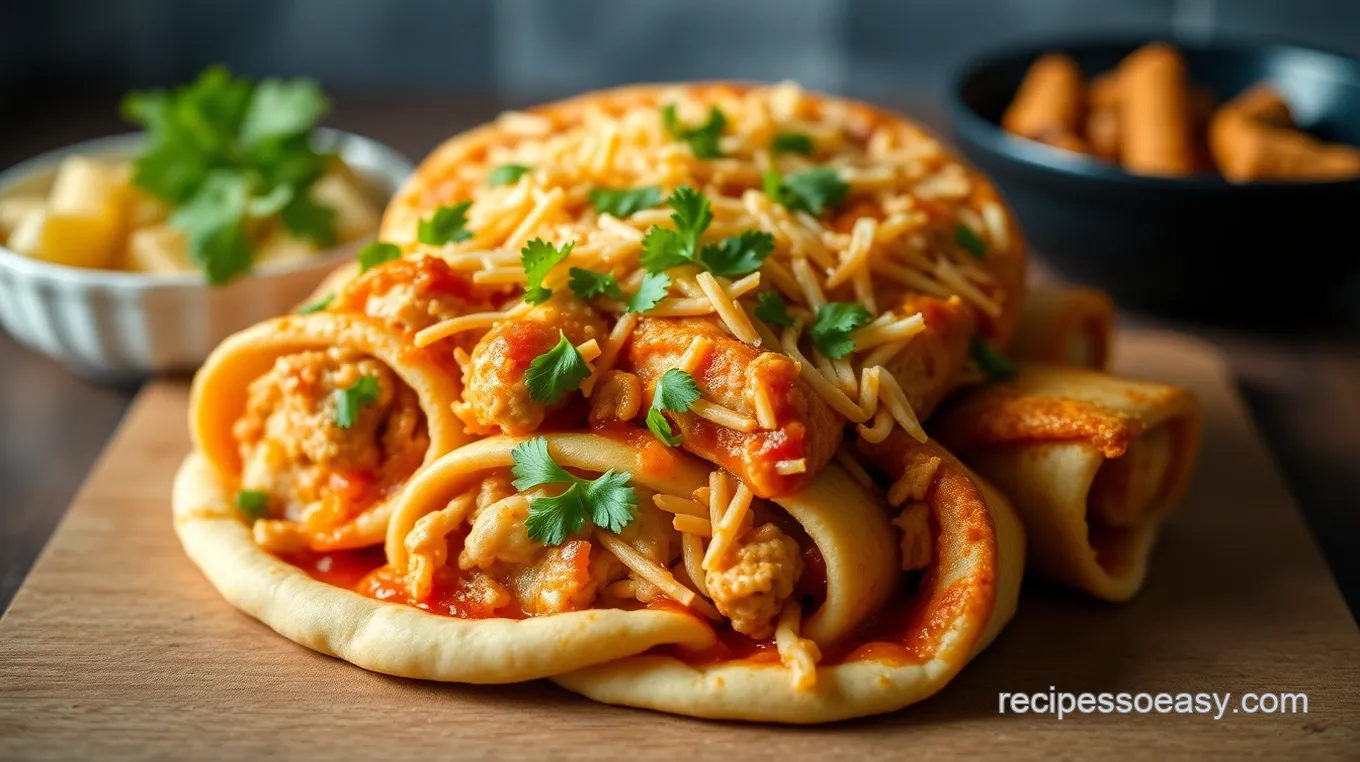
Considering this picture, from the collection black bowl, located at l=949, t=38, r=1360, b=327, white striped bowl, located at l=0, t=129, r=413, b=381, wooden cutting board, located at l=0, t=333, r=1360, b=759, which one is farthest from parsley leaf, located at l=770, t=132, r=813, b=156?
white striped bowl, located at l=0, t=129, r=413, b=381

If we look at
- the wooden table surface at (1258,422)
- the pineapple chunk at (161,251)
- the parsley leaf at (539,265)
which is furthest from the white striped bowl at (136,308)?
the parsley leaf at (539,265)

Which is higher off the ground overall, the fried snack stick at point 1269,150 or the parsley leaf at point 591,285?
the parsley leaf at point 591,285

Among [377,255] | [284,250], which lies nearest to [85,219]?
[284,250]

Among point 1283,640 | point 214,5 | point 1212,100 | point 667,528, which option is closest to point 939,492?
point 667,528

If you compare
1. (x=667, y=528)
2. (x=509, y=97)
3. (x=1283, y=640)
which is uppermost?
(x=667, y=528)

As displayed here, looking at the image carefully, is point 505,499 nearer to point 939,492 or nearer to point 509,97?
point 939,492

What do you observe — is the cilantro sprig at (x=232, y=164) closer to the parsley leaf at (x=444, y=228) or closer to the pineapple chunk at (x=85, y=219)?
the pineapple chunk at (x=85, y=219)

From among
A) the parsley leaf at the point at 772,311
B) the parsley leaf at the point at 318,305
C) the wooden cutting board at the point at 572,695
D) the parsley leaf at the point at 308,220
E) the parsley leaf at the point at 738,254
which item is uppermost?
the parsley leaf at the point at 738,254
